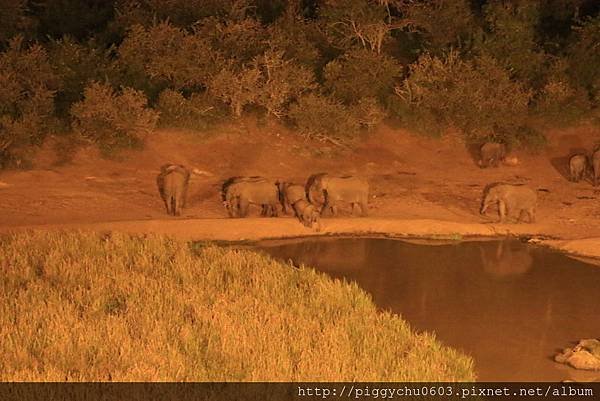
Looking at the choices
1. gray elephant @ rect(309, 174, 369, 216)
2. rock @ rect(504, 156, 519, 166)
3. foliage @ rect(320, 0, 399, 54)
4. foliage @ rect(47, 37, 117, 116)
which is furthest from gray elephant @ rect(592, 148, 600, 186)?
foliage @ rect(47, 37, 117, 116)

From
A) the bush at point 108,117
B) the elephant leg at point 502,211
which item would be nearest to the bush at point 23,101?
the bush at point 108,117

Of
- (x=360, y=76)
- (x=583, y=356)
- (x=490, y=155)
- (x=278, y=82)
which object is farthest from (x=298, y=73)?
(x=583, y=356)

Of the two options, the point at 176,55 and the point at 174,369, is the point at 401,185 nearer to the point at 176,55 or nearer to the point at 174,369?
the point at 176,55

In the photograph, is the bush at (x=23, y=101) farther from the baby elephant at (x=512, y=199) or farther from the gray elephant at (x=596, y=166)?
the gray elephant at (x=596, y=166)

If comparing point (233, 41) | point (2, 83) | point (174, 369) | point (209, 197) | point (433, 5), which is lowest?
point (174, 369)

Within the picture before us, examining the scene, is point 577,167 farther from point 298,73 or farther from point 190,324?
point 190,324

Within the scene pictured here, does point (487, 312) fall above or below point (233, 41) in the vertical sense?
below

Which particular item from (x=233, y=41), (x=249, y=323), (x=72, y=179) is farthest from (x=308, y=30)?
(x=249, y=323)
